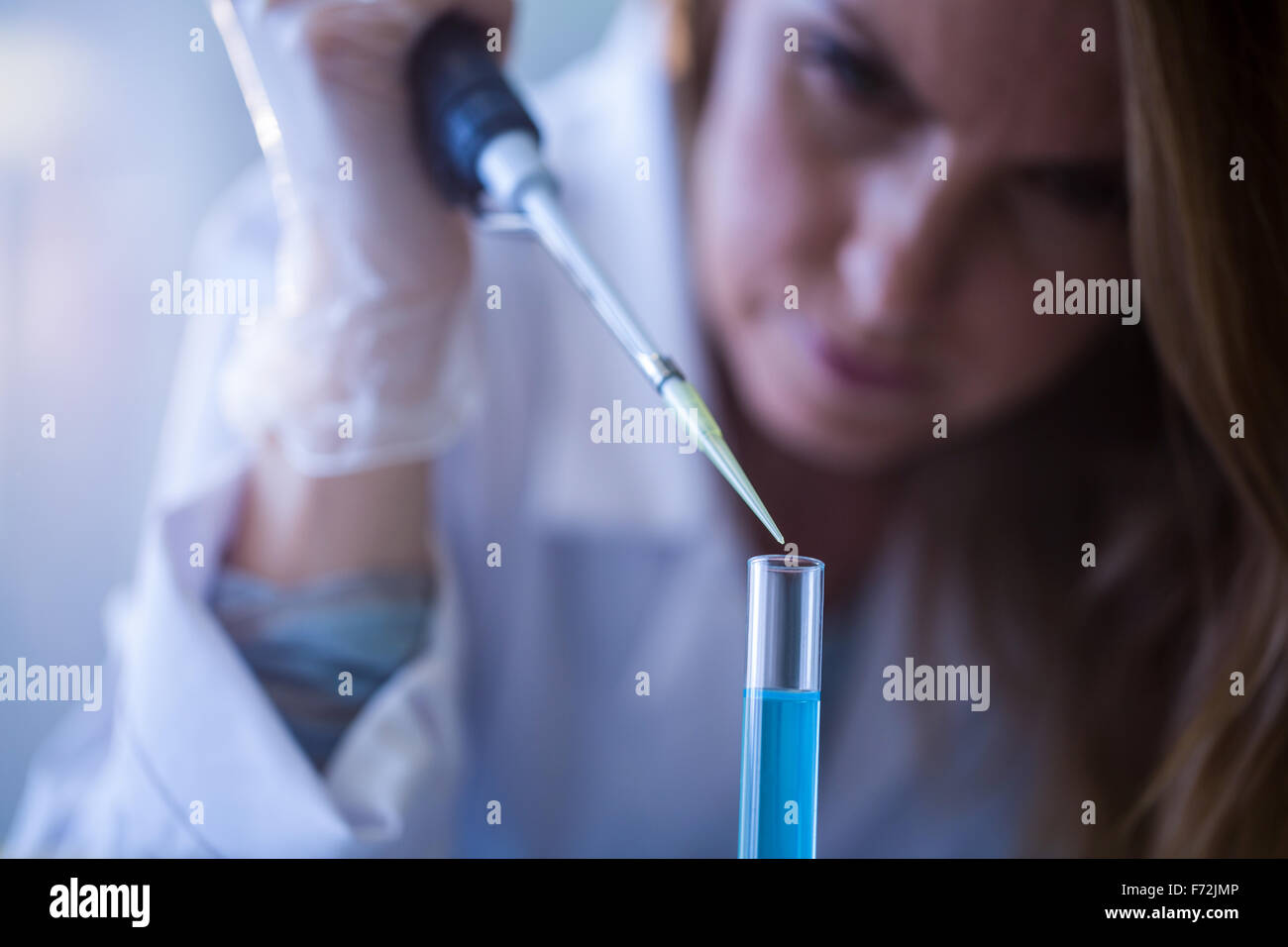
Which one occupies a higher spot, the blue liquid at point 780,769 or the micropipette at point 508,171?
the micropipette at point 508,171

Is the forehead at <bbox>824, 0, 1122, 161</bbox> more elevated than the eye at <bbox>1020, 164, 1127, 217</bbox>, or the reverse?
the forehead at <bbox>824, 0, 1122, 161</bbox>

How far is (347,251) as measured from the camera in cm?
39

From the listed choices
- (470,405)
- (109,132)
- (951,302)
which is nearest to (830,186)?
(951,302)

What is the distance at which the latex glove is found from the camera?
36cm

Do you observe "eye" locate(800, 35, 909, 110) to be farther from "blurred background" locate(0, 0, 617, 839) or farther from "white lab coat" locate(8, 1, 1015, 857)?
"blurred background" locate(0, 0, 617, 839)

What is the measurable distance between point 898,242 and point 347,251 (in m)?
0.23

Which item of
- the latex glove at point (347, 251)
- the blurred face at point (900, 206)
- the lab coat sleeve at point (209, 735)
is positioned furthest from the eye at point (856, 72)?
the lab coat sleeve at point (209, 735)

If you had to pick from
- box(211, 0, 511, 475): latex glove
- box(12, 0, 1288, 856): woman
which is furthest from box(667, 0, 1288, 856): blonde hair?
box(211, 0, 511, 475): latex glove

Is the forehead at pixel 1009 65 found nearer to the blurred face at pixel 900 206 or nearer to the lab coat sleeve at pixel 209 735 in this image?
the blurred face at pixel 900 206

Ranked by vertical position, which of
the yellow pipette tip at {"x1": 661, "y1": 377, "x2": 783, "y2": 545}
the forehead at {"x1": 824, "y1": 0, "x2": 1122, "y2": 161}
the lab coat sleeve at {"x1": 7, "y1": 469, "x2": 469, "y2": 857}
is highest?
the forehead at {"x1": 824, "y1": 0, "x2": 1122, "y2": 161}

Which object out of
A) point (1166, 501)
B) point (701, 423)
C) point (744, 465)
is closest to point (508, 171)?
point (701, 423)

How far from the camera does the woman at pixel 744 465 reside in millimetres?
377
